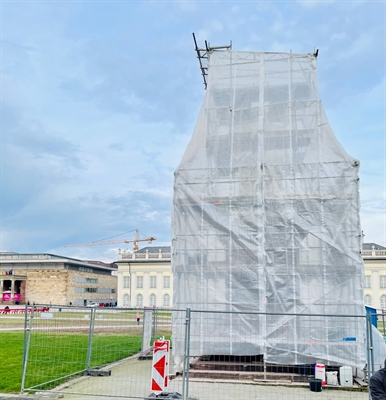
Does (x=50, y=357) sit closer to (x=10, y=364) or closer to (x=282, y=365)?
(x=10, y=364)

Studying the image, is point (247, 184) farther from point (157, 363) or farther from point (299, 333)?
point (157, 363)

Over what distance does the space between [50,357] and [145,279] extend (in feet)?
220

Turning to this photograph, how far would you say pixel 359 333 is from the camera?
36.0ft

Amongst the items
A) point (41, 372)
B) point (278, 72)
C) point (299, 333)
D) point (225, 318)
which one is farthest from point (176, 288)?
point (278, 72)

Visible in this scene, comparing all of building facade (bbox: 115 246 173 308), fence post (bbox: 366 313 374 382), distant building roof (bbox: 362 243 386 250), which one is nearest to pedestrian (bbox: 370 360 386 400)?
fence post (bbox: 366 313 374 382)

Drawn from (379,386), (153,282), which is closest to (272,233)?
(379,386)

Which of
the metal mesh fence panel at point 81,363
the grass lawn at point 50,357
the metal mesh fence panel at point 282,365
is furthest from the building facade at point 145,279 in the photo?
the metal mesh fence panel at point 282,365

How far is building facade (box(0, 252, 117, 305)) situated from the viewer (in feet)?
266

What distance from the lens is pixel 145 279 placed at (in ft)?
266

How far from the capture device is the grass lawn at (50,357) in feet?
36.0

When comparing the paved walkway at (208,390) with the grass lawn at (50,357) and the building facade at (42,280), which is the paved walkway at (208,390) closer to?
the grass lawn at (50,357)

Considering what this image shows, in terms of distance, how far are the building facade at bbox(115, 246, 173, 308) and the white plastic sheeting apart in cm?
6731

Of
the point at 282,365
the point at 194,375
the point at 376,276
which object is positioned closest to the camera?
the point at 194,375

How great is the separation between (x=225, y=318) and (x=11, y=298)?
7952cm
